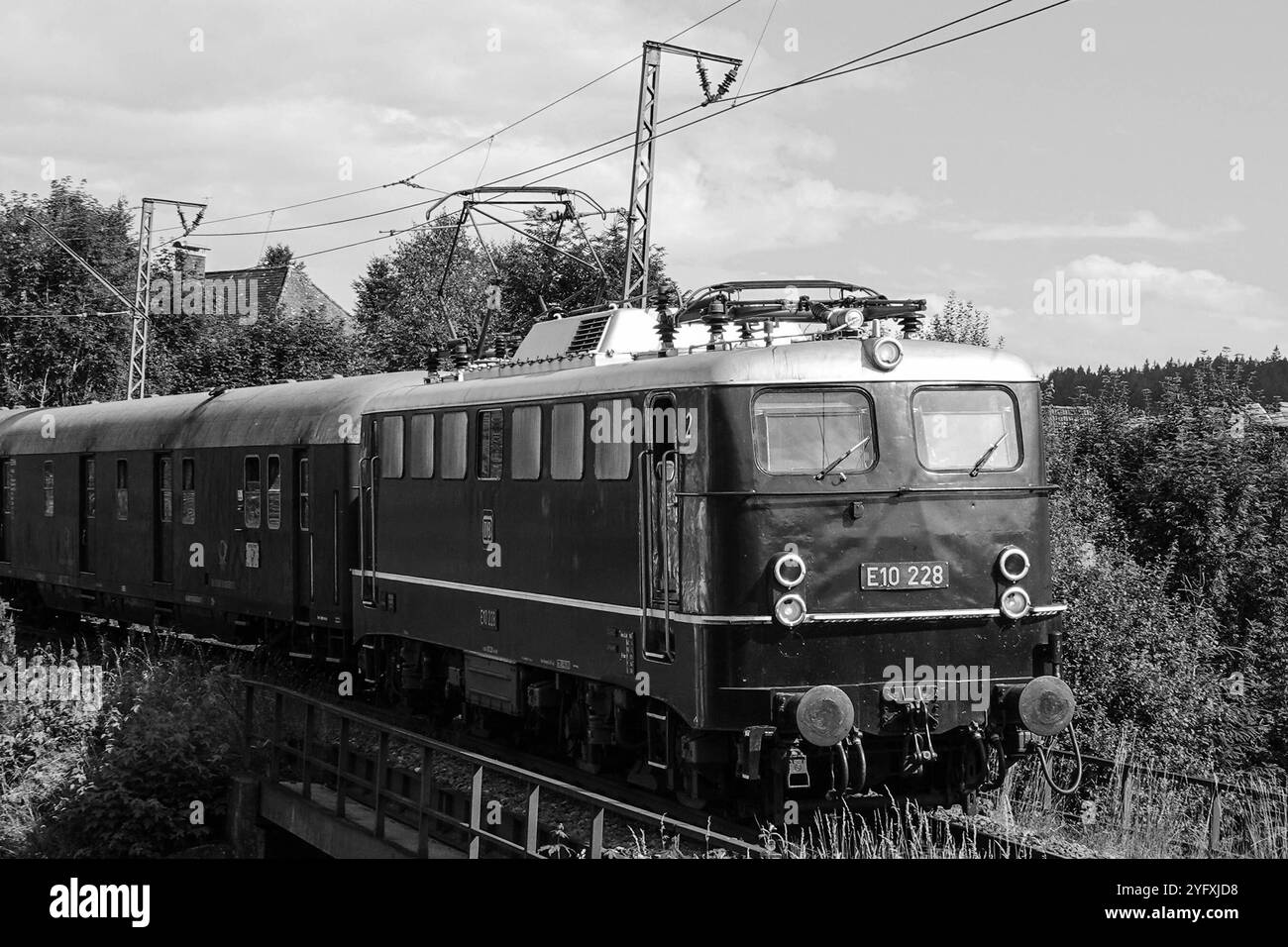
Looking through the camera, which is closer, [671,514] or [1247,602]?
[671,514]

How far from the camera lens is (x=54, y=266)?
135 feet

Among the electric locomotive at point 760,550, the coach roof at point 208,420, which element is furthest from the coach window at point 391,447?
the electric locomotive at point 760,550

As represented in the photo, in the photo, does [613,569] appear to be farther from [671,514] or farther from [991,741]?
[991,741]

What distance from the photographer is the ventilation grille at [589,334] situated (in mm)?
12797

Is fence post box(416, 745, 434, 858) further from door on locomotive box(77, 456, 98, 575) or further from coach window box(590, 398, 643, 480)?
door on locomotive box(77, 456, 98, 575)

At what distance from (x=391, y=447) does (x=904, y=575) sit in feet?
22.0

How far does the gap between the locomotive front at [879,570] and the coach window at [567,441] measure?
1828 millimetres

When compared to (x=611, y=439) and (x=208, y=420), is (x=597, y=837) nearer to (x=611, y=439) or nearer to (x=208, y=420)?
(x=611, y=439)

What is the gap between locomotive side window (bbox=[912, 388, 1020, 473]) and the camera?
1093cm

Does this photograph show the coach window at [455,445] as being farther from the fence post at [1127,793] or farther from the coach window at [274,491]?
the fence post at [1127,793]

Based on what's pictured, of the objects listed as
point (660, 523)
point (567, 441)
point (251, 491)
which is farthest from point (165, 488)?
point (660, 523)
